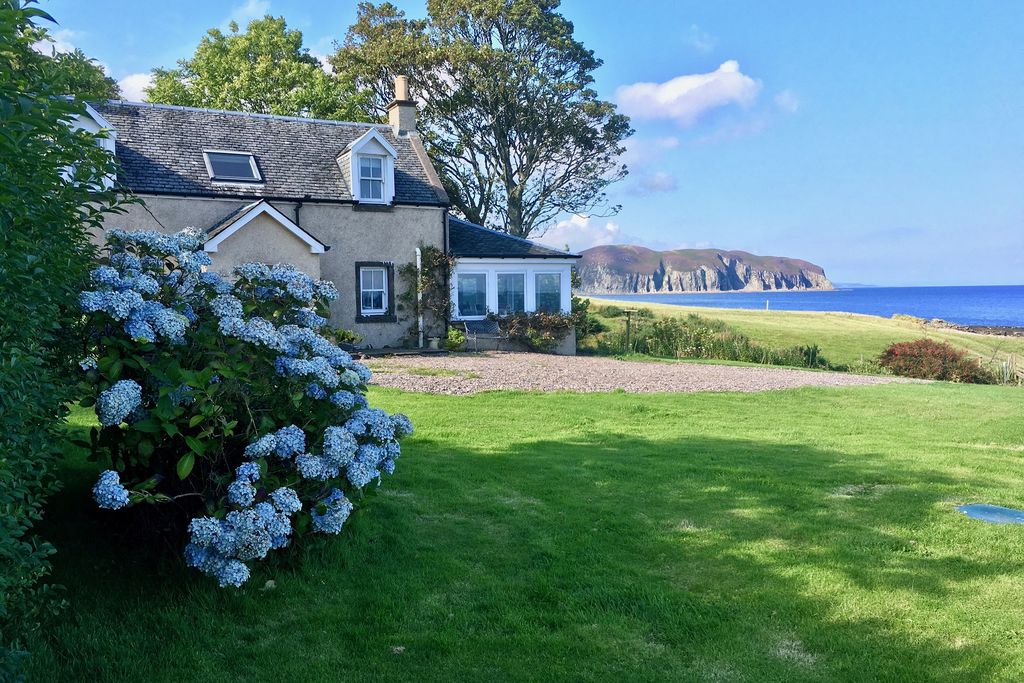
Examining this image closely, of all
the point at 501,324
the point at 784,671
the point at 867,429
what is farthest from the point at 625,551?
the point at 501,324

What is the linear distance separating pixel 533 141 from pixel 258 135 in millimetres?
16279

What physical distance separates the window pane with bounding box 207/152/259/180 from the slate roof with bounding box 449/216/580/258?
263 inches

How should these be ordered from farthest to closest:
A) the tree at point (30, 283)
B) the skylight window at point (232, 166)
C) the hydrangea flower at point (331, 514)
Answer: the skylight window at point (232, 166) < the hydrangea flower at point (331, 514) < the tree at point (30, 283)

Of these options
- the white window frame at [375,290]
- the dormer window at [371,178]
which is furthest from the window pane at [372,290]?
the dormer window at [371,178]

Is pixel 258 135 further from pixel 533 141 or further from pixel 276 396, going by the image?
pixel 276 396

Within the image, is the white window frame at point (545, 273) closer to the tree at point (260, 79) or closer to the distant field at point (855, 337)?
the distant field at point (855, 337)

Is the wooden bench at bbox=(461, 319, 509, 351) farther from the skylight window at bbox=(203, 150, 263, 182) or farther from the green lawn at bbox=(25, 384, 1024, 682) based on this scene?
the green lawn at bbox=(25, 384, 1024, 682)

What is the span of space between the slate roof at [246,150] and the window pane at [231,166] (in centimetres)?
28

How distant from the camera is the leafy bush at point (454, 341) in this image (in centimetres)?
2350

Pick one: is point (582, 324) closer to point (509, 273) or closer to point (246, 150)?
point (509, 273)

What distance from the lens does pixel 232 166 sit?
22.0 meters

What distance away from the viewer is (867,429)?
12617 millimetres

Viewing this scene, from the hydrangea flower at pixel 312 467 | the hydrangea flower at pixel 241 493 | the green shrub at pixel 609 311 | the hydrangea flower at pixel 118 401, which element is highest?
the green shrub at pixel 609 311

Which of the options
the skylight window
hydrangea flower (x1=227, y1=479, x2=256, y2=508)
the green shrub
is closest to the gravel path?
the skylight window
